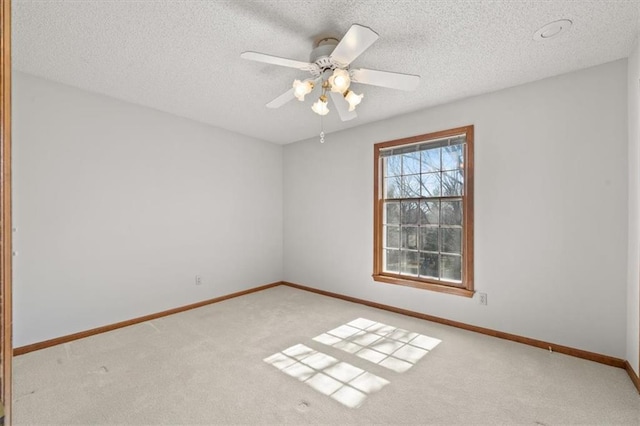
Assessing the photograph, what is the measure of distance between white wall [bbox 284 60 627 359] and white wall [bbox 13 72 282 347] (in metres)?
2.52

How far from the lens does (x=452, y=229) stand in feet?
11.2

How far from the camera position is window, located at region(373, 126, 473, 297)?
3.31 meters

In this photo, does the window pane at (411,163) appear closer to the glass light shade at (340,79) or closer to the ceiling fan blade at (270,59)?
the glass light shade at (340,79)

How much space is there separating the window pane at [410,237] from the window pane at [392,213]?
166mm

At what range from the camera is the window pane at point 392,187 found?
393 centimetres

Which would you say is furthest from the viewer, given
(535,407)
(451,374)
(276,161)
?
(276,161)

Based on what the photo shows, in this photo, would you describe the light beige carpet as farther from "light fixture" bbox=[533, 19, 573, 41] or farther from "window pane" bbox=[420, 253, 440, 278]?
"light fixture" bbox=[533, 19, 573, 41]

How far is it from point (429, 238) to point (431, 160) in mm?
970

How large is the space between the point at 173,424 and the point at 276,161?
4.13m

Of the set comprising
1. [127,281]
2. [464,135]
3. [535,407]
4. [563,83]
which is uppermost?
[563,83]

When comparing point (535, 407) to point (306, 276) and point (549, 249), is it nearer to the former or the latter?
point (549, 249)

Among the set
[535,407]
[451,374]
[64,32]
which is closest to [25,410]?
[64,32]

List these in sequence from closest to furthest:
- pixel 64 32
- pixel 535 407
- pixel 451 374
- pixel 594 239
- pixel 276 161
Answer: pixel 535 407 → pixel 64 32 → pixel 451 374 → pixel 594 239 → pixel 276 161

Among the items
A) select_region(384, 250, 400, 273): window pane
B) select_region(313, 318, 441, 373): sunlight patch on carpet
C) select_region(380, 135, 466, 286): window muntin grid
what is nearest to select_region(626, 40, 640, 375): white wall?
select_region(380, 135, 466, 286): window muntin grid
